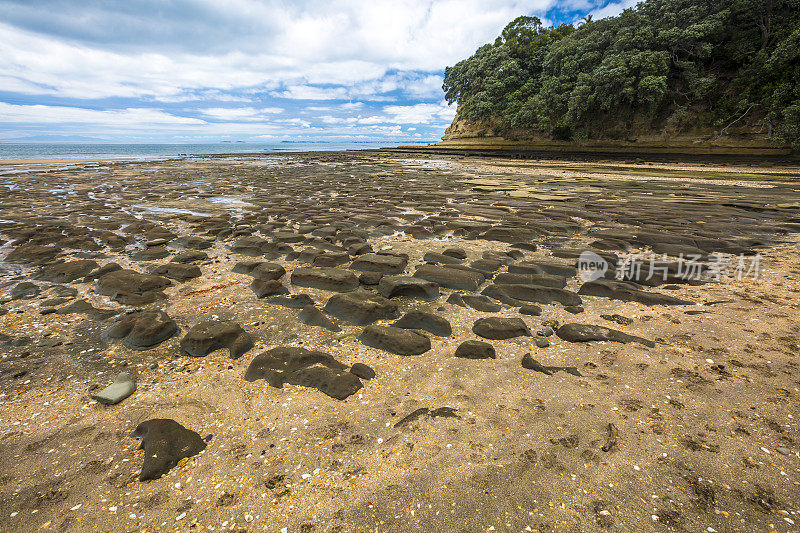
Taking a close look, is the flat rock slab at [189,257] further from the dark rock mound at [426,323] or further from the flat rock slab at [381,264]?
the dark rock mound at [426,323]

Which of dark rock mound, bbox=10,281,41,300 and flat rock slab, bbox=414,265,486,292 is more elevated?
flat rock slab, bbox=414,265,486,292

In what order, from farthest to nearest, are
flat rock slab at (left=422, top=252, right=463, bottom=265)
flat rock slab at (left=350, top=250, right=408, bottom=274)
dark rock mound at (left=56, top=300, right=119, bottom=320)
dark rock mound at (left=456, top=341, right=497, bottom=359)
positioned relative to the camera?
1. flat rock slab at (left=422, top=252, right=463, bottom=265)
2. flat rock slab at (left=350, top=250, right=408, bottom=274)
3. dark rock mound at (left=56, top=300, right=119, bottom=320)
4. dark rock mound at (left=456, top=341, right=497, bottom=359)

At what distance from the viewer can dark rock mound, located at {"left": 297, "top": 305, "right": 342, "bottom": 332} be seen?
4.90 meters

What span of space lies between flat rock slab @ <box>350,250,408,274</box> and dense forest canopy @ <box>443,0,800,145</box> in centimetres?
3575

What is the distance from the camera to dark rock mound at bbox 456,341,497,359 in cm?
411

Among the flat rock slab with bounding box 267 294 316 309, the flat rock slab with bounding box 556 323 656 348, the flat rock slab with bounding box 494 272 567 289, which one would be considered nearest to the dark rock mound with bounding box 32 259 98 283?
the flat rock slab with bounding box 267 294 316 309

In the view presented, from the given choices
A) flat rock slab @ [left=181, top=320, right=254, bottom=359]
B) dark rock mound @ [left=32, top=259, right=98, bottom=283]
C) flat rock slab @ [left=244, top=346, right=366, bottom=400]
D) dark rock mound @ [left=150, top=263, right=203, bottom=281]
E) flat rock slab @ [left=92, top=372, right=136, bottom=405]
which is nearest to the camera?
flat rock slab @ [left=92, top=372, right=136, bottom=405]

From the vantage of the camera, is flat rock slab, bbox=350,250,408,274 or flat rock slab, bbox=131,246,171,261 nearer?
flat rock slab, bbox=350,250,408,274

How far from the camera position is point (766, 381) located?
3.43m

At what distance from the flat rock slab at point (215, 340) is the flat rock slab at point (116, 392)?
668 millimetres

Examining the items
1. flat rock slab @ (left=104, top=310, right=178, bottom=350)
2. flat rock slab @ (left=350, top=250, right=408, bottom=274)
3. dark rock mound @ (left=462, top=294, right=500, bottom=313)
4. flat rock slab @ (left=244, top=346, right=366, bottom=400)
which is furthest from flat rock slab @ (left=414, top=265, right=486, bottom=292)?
flat rock slab @ (left=104, top=310, right=178, bottom=350)

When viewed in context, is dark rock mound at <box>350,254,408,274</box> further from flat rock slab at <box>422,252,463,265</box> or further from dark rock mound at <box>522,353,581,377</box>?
dark rock mound at <box>522,353,581,377</box>

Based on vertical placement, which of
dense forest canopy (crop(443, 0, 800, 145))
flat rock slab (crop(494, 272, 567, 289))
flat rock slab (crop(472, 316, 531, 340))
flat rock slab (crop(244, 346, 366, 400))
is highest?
dense forest canopy (crop(443, 0, 800, 145))

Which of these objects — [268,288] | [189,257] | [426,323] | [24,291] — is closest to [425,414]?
[426,323]
